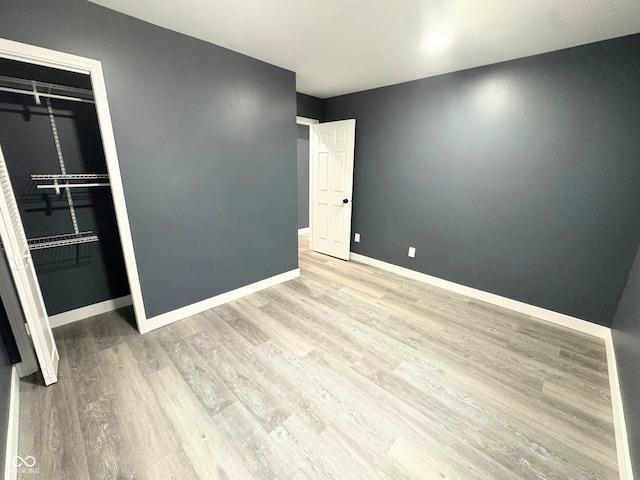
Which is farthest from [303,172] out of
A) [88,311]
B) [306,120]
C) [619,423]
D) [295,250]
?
[619,423]

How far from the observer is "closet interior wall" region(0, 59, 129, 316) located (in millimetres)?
2010

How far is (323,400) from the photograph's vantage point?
166cm

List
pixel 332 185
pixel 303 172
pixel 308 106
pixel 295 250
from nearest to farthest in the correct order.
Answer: pixel 295 250, pixel 308 106, pixel 332 185, pixel 303 172

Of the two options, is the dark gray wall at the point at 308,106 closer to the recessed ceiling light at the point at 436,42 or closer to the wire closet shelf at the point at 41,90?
the recessed ceiling light at the point at 436,42

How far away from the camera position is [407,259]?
141 inches

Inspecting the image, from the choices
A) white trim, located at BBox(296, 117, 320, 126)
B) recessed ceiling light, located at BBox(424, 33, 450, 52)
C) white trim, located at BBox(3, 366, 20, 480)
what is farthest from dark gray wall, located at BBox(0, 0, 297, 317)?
recessed ceiling light, located at BBox(424, 33, 450, 52)

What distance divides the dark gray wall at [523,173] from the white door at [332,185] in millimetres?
419

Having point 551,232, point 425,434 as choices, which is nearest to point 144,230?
point 425,434

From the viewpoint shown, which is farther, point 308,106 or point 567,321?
point 308,106

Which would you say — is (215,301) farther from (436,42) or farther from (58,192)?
(436,42)

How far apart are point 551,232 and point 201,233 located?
3405 mm

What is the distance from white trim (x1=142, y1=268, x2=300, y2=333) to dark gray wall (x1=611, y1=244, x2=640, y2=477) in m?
2.95

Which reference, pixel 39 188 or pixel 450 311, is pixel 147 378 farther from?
pixel 450 311

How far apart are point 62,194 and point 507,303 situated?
4490 mm
